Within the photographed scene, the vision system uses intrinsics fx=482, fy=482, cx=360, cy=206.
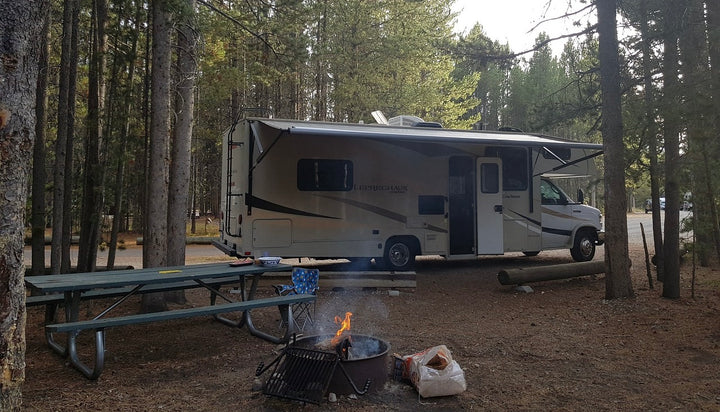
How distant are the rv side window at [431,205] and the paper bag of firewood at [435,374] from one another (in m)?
5.57

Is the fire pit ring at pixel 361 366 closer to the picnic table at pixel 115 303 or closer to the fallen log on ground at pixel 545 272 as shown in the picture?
the picnic table at pixel 115 303

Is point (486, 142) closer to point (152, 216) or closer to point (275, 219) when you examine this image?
point (275, 219)

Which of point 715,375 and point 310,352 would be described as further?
point 715,375

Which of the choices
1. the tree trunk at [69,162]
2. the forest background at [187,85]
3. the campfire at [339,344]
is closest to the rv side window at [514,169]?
the forest background at [187,85]

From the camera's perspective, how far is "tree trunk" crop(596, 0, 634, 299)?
672 cm

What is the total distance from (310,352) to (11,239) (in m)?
2.06

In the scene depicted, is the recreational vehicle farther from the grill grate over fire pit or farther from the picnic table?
the grill grate over fire pit

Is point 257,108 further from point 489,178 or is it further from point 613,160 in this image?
point 613,160

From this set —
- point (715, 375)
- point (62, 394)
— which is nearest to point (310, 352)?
point (62, 394)

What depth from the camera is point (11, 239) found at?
231 centimetres

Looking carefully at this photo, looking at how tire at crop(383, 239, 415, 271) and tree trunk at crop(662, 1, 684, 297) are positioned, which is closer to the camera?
tree trunk at crop(662, 1, 684, 297)

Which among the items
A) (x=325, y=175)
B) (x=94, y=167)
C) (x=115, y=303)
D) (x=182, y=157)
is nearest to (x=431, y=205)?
(x=325, y=175)

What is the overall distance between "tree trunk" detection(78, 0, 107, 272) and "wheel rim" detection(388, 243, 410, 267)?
194 inches

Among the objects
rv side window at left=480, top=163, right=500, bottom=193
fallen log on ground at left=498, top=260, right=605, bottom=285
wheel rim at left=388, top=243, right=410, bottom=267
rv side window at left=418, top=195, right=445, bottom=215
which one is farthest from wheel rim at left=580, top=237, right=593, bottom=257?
wheel rim at left=388, top=243, right=410, bottom=267
